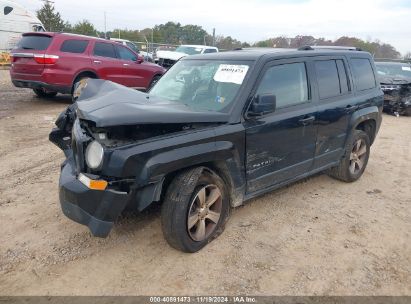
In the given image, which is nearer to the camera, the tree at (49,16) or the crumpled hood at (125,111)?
the crumpled hood at (125,111)

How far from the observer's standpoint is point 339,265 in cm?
335

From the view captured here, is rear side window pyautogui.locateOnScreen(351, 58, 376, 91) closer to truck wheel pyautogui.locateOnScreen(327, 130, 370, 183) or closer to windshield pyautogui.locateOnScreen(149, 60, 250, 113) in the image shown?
truck wheel pyautogui.locateOnScreen(327, 130, 370, 183)

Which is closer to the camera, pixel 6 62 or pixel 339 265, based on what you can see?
pixel 339 265

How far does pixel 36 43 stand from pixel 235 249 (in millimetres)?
8597

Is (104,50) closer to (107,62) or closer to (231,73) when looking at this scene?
(107,62)

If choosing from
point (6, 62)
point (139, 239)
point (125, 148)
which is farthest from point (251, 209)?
point (6, 62)

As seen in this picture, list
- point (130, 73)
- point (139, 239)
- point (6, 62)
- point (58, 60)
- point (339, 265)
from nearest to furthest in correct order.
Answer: point (339, 265)
point (139, 239)
point (58, 60)
point (130, 73)
point (6, 62)

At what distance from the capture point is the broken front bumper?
285 centimetres

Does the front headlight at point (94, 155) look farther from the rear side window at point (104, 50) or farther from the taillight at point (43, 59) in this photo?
the rear side window at point (104, 50)

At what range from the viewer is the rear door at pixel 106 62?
10.6m

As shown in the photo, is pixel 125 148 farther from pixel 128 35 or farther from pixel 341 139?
pixel 128 35

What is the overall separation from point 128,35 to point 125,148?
4366cm

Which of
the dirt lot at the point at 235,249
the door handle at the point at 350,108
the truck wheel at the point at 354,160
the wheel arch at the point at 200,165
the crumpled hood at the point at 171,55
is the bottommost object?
the dirt lot at the point at 235,249

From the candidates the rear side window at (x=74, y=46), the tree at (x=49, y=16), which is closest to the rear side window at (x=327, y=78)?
the rear side window at (x=74, y=46)
